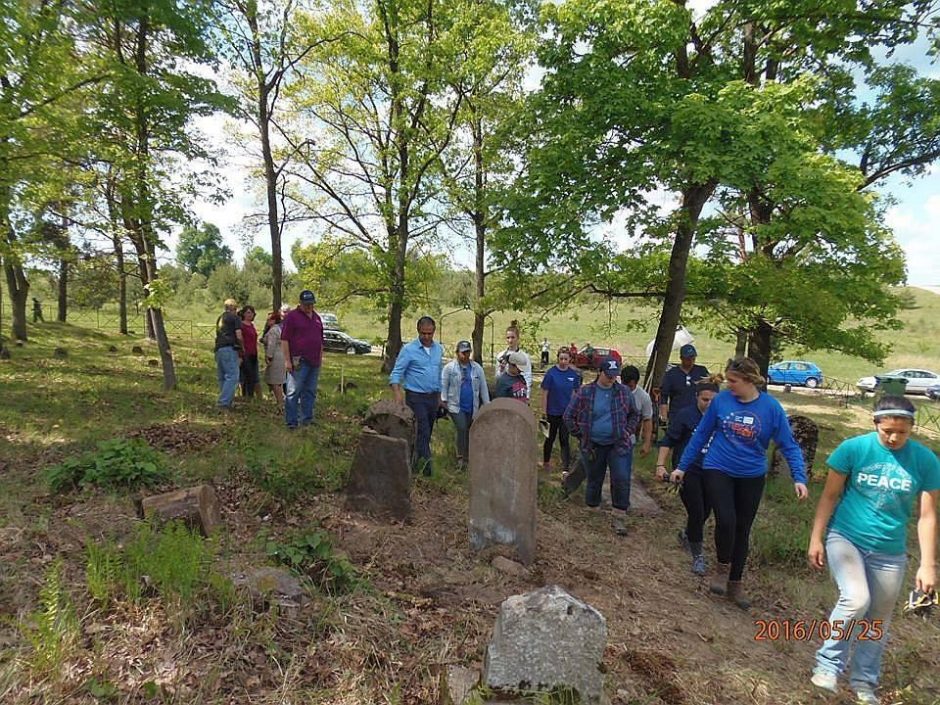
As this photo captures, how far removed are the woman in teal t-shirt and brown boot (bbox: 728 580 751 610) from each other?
1.21m

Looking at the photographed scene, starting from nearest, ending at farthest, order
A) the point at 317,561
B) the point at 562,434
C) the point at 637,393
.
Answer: the point at 317,561 → the point at 637,393 → the point at 562,434

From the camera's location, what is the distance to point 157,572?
312cm

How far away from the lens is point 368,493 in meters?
5.10

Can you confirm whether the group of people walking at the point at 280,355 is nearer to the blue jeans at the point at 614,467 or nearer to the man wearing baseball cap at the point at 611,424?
the man wearing baseball cap at the point at 611,424

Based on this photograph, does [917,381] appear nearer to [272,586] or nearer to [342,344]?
[342,344]

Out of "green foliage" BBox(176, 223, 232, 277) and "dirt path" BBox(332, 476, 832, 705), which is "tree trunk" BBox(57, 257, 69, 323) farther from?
"green foliage" BBox(176, 223, 232, 277)

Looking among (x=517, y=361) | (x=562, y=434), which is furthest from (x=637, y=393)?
(x=517, y=361)

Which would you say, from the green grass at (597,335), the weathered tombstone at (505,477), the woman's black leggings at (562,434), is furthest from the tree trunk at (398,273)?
the weathered tombstone at (505,477)

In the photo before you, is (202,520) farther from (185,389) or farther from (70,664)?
(185,389)

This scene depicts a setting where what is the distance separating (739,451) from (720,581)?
121cm

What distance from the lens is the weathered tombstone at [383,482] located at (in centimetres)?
508

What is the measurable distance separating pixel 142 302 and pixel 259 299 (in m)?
45.0

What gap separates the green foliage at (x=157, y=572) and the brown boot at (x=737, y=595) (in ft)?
12.2

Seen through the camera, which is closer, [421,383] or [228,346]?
[421,383]
